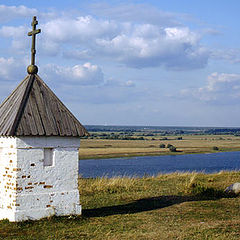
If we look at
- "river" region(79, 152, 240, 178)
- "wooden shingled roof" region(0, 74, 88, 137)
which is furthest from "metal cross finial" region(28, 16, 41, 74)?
"river" region(79, 152, 240, 178)

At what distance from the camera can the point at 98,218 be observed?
421 inches

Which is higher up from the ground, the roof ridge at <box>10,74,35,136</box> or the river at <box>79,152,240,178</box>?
the roof ridge at <box>10,74,35,136</box>

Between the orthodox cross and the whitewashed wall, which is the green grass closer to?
the whitewashed wall

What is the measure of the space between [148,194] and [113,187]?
1.93 meters

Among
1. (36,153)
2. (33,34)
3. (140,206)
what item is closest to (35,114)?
(36,153)

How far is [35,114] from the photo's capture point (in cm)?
1020

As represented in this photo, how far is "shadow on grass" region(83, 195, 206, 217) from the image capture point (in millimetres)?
11586

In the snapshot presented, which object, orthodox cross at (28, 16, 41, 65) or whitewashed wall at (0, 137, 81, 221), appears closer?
whitewashed wall at (0, 137, 81, 221)

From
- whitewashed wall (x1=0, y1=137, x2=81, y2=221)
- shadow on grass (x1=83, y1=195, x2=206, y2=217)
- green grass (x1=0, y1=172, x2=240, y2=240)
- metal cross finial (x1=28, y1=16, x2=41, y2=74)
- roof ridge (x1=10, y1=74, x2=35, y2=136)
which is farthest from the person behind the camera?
shadow on grass (x1=83, y1=195, x2=206, y2=217)

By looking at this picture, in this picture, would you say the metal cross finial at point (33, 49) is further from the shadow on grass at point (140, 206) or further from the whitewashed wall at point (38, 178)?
the shadow on grass at point (140, 206)

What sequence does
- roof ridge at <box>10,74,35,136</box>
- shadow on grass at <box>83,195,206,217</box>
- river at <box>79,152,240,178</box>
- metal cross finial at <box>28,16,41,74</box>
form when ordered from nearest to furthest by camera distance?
roof ridge at <box>10,74,35,136</box>, metal cross finial at <box>28,16,41,74</box>, shadow on grass at <box>83,195,206,217</box>, river at <box>79,152,240,178</box>

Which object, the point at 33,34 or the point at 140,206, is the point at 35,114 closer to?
the point at 33,34

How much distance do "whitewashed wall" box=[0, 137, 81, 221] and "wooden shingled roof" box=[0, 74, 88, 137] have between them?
0.24m

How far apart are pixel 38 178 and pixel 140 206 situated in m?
3.90
